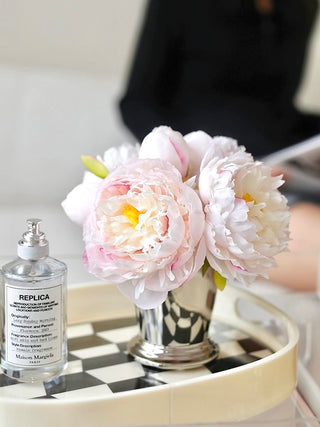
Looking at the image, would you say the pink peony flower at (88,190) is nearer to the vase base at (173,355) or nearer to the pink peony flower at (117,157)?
the pink peony flower at (117,157)

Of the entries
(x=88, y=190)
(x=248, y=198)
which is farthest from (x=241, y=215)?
(x=88, y=190)

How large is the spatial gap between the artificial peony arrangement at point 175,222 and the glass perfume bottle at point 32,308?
1.4 inches

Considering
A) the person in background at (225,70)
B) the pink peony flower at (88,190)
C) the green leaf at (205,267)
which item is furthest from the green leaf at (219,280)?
the person in background at (225,70)

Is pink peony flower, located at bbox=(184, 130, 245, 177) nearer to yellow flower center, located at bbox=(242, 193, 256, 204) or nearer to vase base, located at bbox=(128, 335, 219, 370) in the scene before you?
yellow flower center, located at bbox=(242, 193, 256, 204)

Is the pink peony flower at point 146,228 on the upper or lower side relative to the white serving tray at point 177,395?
upper

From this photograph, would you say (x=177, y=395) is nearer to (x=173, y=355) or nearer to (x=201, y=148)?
(x=173, y=355)

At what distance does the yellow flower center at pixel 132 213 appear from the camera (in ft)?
1.66

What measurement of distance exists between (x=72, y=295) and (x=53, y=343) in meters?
0.16

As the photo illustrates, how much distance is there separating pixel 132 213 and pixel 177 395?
150 mm

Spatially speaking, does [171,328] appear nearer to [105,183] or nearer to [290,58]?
[105,183]

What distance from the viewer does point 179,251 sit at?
506 millimetres

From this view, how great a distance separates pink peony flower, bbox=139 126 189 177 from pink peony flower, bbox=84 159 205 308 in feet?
0.07

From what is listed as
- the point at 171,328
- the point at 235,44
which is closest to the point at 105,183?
the point at 171,328

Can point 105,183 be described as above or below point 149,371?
above
